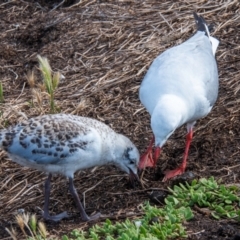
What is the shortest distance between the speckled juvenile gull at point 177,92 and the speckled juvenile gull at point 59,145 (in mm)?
509

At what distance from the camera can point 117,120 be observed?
7852mm

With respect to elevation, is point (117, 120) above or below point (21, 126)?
below

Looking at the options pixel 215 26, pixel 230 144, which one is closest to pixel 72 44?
pixel 215 26

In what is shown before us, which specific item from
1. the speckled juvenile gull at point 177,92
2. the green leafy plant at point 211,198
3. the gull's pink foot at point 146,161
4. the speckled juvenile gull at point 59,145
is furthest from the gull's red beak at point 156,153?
the green leafy plant at point 211,198

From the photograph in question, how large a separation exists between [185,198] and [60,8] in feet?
16.4

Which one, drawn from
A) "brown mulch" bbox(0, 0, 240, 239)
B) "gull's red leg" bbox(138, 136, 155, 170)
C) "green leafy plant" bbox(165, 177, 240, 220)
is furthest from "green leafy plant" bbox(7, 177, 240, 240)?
"gull's red leg" bbox(138, 136, 155, 170)

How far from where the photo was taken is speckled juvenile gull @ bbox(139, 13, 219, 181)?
6496 mm

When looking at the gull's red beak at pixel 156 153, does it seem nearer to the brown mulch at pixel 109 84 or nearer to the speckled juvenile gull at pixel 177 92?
the speckled juvenile gull at pixel 177 92

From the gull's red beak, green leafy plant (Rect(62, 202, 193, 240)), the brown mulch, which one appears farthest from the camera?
the brown mulch

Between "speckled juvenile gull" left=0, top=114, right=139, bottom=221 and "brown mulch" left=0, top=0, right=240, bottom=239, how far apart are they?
0.43 metres

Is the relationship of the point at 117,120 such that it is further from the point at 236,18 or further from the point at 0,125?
the point at 236,18

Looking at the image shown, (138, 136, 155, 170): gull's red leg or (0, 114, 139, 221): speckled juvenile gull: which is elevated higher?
(0, 114, 139, 221): speckled juvenile gull

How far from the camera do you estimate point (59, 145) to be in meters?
6.08

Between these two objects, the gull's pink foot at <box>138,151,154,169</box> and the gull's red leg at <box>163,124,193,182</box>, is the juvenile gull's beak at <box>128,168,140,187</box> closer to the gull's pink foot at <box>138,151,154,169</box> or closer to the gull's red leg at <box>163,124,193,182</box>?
the gull's pink foot at <box>138,151,154,169</box>
